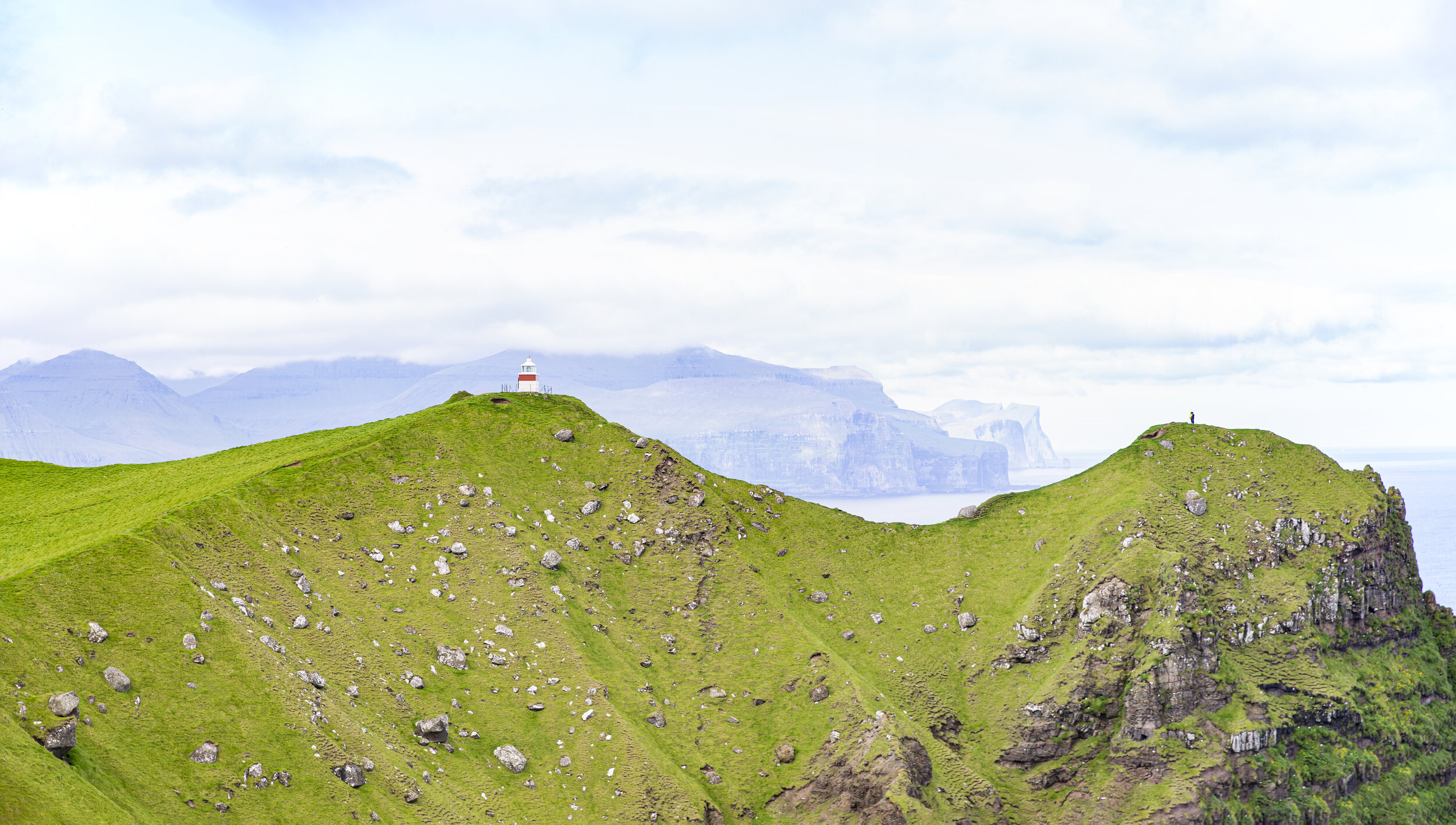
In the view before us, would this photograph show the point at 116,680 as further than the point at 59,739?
Yes

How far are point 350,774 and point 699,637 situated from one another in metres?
54.5

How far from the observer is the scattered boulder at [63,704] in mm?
77625

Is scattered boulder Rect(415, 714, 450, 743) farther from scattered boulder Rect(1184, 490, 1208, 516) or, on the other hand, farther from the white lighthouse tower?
scattered boulder Rect(1184, 490, 1208, 516)

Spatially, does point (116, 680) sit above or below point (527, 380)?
below

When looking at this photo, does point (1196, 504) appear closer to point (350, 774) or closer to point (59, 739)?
point (350, 774)

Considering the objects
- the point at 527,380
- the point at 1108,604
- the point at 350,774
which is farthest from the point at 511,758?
the point at 1108,604

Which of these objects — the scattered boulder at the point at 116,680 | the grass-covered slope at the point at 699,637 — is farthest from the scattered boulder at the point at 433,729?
the scattered boulder at the point at 116,680

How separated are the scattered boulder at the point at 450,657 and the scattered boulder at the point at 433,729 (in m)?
9.77

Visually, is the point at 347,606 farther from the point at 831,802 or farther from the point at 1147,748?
the point at 1147,748

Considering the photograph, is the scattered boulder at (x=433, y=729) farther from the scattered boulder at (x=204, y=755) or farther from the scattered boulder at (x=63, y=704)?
the scattered boulder at (x=63, y=704)

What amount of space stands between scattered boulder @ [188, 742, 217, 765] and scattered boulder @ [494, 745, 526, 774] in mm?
30271

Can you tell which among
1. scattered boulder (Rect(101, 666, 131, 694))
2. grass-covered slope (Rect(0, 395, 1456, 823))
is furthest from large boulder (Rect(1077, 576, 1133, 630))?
scattered boulder (Rect(101, 666, 131, 694))

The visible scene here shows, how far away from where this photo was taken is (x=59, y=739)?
74688 mm

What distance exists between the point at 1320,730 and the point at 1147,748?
92.7 ft
